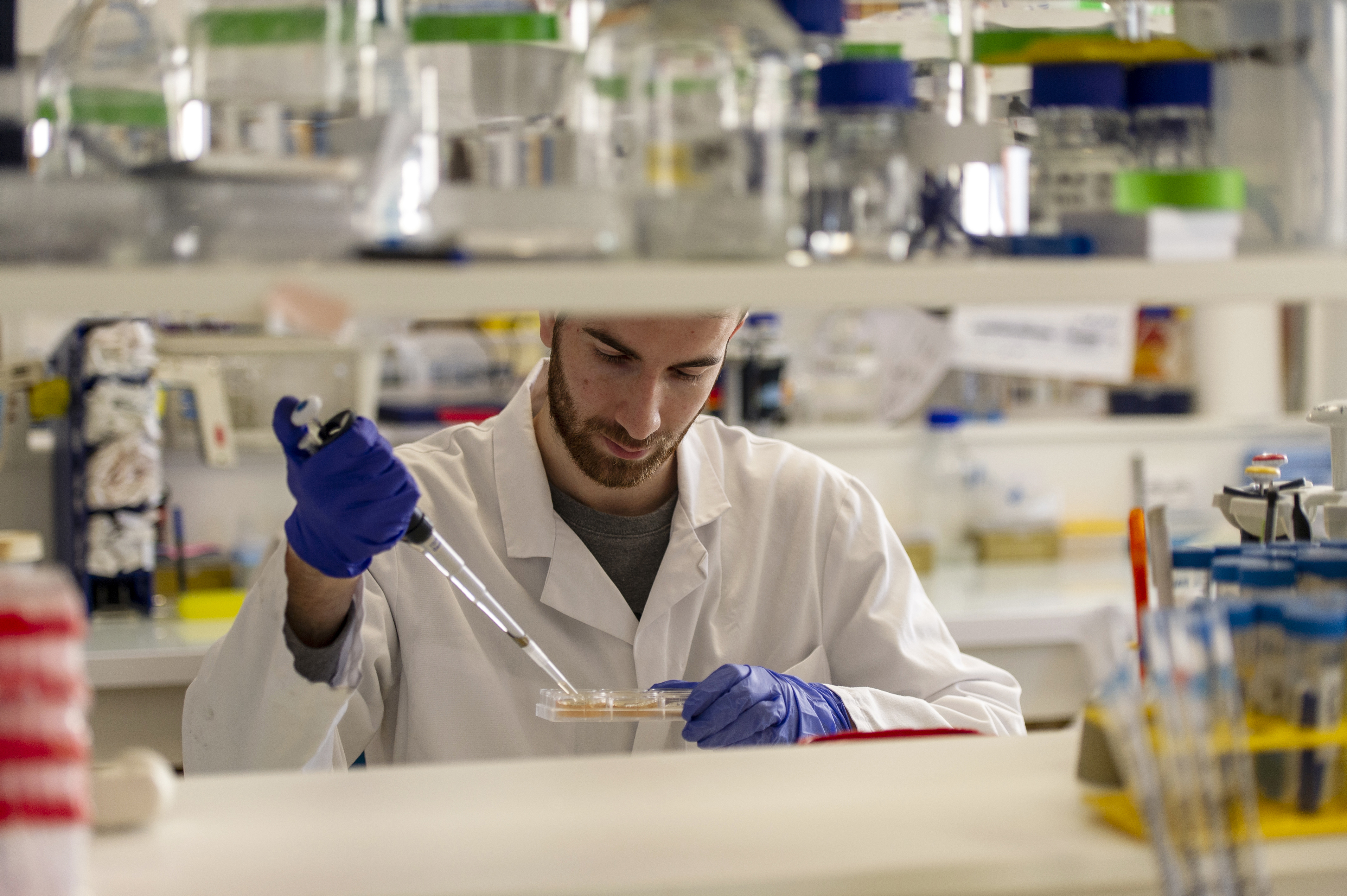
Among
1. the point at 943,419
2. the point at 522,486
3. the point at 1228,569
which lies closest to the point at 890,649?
the point at 522,486

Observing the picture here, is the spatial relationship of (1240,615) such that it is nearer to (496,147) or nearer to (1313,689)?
(1313,689)

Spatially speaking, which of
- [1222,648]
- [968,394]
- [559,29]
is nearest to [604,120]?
[559,29]

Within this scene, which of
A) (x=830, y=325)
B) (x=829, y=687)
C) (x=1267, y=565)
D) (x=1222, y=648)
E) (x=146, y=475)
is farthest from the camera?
(x=830, y=325)

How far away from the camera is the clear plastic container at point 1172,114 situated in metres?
0.83

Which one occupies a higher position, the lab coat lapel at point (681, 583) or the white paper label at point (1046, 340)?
the white paper label at point (1046, 340)

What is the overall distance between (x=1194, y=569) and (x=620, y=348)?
0.70m

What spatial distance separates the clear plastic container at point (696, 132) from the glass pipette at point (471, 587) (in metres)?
0.60

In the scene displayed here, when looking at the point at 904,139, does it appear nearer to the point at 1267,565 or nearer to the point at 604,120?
the point at 604,120

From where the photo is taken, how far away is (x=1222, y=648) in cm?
71

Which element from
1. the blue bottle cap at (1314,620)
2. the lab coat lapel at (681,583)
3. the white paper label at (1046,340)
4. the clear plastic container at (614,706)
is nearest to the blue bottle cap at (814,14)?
the blue bottle cap at (1314,620)

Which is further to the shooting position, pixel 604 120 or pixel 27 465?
pixel 27 465

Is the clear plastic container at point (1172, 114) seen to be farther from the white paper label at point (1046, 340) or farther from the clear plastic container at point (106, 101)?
the white paper label at point (1046, 340)

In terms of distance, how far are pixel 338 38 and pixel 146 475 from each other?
1.85 meters

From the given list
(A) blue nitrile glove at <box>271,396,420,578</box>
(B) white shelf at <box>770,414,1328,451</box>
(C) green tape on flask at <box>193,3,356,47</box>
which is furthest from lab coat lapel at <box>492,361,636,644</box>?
(B) white shelf at <box>770,414,1328,451</box>
